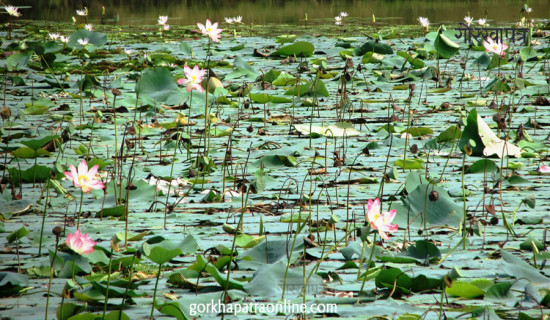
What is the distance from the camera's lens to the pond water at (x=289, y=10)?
40.8 ft

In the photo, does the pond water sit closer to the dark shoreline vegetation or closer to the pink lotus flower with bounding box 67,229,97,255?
the dark shoreline vegetation

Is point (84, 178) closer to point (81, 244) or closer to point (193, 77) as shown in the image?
point (81, 244)

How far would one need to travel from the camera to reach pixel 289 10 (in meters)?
15.0

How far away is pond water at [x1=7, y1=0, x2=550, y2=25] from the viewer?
12438mm

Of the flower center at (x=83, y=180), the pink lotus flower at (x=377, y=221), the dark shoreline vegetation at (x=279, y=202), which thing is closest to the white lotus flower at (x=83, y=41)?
the dark shoreline vegetation at (x=279, y=202)

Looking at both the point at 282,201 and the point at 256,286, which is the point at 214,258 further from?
the point at 282,201

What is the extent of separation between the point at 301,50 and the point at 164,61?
4.82 feet

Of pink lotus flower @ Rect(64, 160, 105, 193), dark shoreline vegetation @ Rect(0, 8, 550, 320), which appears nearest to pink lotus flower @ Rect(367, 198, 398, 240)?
dark shoreline vegetation @ Rect(0, 8, 550, 320)

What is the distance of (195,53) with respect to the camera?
312 inches

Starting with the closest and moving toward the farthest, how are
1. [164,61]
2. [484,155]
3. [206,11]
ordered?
1. [484,155]
2. [164,61]
3. [206,11]

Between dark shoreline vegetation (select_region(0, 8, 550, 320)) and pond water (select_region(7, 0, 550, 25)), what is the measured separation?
22.8 ft

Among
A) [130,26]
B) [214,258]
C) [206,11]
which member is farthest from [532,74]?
[206,11]

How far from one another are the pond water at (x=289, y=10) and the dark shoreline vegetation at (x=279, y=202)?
22.8 ft

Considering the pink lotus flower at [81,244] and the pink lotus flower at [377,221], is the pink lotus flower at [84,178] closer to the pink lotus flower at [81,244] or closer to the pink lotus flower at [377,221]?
the pink lotus flower at [81,244]
